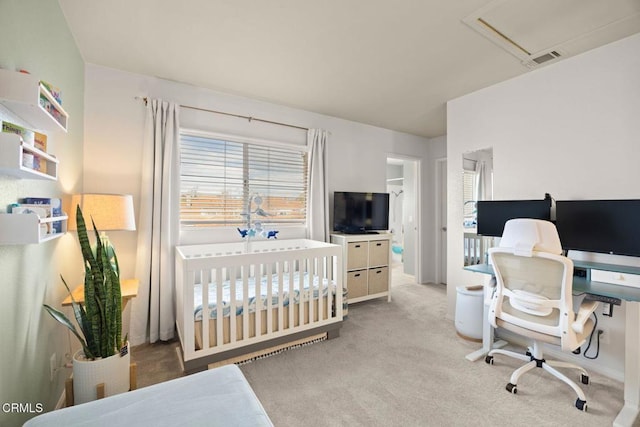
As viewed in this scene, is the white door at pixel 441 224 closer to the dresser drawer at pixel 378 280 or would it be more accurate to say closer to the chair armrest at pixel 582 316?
the dresser drawer at pixel 378 280

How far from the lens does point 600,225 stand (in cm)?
210

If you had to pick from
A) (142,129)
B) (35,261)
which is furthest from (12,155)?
(142,129)

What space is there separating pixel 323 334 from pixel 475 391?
131cm

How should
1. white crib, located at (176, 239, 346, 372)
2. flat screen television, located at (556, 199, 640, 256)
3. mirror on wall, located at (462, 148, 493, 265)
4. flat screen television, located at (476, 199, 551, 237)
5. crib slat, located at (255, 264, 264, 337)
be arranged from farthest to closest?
mirror on wall, located at (462, 148, 493, 265) → flat screen television, located at (476, 199, 551, 237) → crib slat, located at (255, 264, 264, 337) → white crib, located at (176, 239, 346, 372) → flat screen television, located at (556, 199, 640, 256)

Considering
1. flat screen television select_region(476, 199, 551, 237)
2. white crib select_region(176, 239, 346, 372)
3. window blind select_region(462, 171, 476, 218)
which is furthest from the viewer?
window blind select_region(462, 171, 476, 218)

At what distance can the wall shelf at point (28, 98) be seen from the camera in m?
1.08

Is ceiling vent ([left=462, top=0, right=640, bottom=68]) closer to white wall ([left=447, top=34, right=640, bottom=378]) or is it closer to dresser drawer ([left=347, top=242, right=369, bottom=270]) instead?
white wall ([left=447, top=34, right=640, bottom=378])

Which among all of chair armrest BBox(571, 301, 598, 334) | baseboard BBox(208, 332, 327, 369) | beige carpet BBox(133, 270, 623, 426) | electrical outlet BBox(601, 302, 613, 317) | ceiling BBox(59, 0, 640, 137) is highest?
ceiling BBox(59, 0, 640, 137)

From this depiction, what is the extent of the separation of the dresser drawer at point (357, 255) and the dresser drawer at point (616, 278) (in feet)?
7.11

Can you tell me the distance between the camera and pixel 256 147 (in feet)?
11.1

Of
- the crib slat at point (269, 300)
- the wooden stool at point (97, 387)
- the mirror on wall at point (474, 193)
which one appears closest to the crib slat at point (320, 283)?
the crib slat at point (269, 300)

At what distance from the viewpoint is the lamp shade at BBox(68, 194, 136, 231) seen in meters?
2.07

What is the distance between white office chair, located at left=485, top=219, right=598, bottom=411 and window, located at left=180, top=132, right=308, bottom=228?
91.7 inches

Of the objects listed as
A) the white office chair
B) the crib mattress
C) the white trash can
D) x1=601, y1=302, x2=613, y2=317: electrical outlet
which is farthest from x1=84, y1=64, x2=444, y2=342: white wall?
x1=601, y1=302, x2=613, y2=317: electrical outlet
